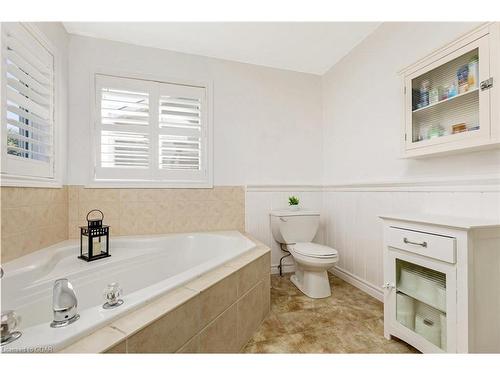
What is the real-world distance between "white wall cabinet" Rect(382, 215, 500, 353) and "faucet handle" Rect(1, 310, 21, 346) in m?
1.70

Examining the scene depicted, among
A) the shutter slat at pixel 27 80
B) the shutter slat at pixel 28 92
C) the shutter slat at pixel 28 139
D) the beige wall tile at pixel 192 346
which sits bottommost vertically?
the beige wall tile at pixel 192 346

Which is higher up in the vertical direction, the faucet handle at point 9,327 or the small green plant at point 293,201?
the small green plant at point 293,201

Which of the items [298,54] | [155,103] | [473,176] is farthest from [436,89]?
[155,103]

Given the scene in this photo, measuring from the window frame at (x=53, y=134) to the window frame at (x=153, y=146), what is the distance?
0.24 m

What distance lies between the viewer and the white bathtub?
75 centimetres

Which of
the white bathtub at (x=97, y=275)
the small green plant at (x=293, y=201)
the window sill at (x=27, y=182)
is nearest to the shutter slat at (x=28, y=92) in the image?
the window sill at (x=27, y=182)

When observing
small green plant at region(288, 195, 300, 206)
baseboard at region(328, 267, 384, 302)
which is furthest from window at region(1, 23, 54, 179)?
baseboard at region(328, 267, 384, 302)

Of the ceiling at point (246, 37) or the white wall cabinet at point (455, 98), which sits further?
the ceiling at point (246, 37)

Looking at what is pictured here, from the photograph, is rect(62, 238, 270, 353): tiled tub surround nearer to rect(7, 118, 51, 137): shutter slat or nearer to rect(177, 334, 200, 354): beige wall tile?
rect(177, 334, 200, 354): beige wall tile

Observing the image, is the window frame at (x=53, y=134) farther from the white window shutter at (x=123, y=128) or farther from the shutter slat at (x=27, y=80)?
the white window shutter at (x=123, y=128)

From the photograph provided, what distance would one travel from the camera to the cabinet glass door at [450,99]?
121 centimetres

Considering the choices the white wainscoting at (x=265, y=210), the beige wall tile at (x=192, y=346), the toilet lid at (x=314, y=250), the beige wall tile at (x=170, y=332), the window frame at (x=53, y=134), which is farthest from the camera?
the white wainscoting at (x=265, y=210)
